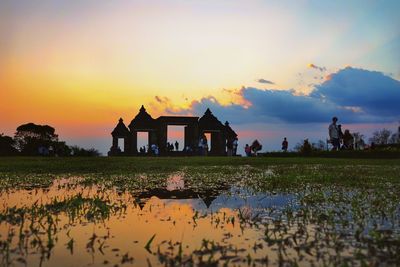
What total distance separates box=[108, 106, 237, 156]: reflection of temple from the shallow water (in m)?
40.6

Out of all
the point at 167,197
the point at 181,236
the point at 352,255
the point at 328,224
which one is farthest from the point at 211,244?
the point at 167,197

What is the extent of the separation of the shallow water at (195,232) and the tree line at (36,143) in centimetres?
3767

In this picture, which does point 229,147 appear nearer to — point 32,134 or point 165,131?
point 165,131

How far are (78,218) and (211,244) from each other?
7.24ft

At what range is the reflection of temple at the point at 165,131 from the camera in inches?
1891

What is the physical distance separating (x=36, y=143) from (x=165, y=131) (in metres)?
17.5

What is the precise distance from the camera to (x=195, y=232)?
4668 mm

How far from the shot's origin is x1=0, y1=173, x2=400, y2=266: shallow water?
11.8ft

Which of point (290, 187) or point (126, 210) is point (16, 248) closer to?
point (126, 210)

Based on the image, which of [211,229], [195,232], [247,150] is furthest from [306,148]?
[195,232]

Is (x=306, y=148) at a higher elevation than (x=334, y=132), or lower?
lower

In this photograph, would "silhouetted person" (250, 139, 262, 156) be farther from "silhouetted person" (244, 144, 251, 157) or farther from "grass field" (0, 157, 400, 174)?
"grass field" (0, 157, 400, 174)

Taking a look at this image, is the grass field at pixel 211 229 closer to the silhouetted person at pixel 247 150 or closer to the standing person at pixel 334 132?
the standing person at pixel 334 132

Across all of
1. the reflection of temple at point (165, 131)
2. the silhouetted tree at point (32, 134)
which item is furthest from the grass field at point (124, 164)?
the silhouetted tree at point (32, 134)
